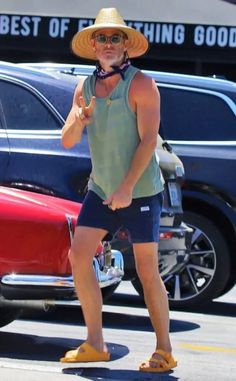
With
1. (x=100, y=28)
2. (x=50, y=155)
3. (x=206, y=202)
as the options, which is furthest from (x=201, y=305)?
(x=100, y=28)

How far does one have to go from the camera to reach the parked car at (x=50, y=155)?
287 inches

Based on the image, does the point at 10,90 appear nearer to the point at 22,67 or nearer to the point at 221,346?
the point at 22,67

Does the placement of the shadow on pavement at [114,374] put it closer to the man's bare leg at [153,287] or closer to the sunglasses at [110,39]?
the man's bare leg at [153,287]

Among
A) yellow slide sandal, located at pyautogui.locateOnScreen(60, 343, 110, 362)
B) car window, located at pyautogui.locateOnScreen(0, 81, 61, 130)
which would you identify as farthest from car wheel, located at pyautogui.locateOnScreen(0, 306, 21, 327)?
car window, located at pyautogui.locateOnScreen(0, 81, 61, 130)

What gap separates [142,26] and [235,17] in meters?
1.59

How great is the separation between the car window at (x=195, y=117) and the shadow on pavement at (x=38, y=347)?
2.64 m

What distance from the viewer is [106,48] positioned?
5328mm

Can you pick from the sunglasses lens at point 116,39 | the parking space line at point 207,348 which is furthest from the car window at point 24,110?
the sunglasses lens at point 116,39

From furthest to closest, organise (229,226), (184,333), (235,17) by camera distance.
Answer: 1. (235,17)
2. (229,226)
3. (184,333)

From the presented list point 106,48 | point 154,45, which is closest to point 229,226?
point 106,48

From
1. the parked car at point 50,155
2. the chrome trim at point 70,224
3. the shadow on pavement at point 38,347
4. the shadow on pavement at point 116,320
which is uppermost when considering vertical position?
the parked car at point 50,155

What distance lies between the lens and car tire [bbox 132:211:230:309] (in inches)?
327

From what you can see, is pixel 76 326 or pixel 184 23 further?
pixel 184 23

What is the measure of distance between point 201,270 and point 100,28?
353cm
